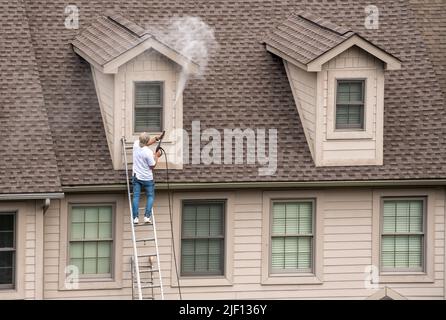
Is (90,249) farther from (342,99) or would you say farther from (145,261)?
(342,99)

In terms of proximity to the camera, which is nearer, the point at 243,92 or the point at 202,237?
the point at 202,237

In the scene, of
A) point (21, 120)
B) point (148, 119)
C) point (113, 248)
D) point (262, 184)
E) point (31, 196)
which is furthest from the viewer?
point (148, 119)

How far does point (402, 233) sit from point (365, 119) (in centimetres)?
244

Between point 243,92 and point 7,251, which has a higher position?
point 243,92

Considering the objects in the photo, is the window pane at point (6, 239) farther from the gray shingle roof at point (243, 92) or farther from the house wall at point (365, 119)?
the house wall at point (365, 119)

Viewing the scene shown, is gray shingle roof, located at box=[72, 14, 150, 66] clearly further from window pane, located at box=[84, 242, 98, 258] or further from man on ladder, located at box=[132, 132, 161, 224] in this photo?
window pane, located at box=[84, 242, 98, 258]

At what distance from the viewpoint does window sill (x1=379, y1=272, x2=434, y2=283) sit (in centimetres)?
3622

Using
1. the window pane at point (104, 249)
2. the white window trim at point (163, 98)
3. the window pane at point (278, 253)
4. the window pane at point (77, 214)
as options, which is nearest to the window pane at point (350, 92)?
the window pane at point (278, 253)

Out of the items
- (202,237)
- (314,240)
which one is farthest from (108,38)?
(314,240)

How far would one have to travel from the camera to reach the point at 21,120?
114 ft

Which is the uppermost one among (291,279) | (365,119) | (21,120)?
(365,119)

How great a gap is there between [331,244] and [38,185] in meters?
6.12

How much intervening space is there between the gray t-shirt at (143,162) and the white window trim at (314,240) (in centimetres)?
271

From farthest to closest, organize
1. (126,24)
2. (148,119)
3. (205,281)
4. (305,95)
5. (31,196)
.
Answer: (305,95) < (126,24) < (205,281) < (148,119) < (31,196)
